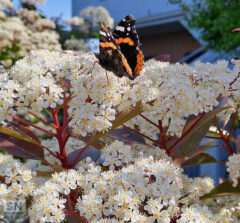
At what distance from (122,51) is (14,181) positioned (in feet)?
1.63

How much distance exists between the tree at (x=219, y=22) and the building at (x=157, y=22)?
270cm

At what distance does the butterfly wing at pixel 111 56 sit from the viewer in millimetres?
999

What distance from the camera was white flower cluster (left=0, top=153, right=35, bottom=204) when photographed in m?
0.83

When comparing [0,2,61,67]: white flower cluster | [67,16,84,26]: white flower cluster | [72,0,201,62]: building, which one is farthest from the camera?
[72,0,201,62]: building

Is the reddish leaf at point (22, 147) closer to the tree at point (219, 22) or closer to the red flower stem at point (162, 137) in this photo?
the red flower stem at point (162, 137)

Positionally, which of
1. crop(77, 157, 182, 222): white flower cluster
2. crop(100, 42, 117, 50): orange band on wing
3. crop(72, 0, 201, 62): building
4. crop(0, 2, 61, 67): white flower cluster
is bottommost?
crop(77, 157, 182, 222): white flower cluster

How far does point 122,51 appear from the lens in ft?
3.71

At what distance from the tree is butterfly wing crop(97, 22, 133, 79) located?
340 centimetres

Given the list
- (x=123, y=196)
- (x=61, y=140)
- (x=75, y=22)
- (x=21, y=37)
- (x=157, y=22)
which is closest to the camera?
(x=123, y=196)

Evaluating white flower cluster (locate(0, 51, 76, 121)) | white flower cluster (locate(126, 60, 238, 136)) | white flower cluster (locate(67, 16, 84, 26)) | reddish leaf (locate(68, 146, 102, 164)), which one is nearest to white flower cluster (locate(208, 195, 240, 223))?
white flower cluster (locate(126, 60, 238, 136))

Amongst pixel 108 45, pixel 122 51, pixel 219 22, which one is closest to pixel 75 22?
pixel 219 22

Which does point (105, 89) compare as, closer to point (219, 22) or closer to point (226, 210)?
point (226, 210)

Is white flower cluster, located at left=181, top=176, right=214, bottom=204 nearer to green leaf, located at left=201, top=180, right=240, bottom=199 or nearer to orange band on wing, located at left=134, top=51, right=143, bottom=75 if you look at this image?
green leaf, located at left=201, top=180, right=240, bottom=199

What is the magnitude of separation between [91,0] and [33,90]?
8.62 metres
